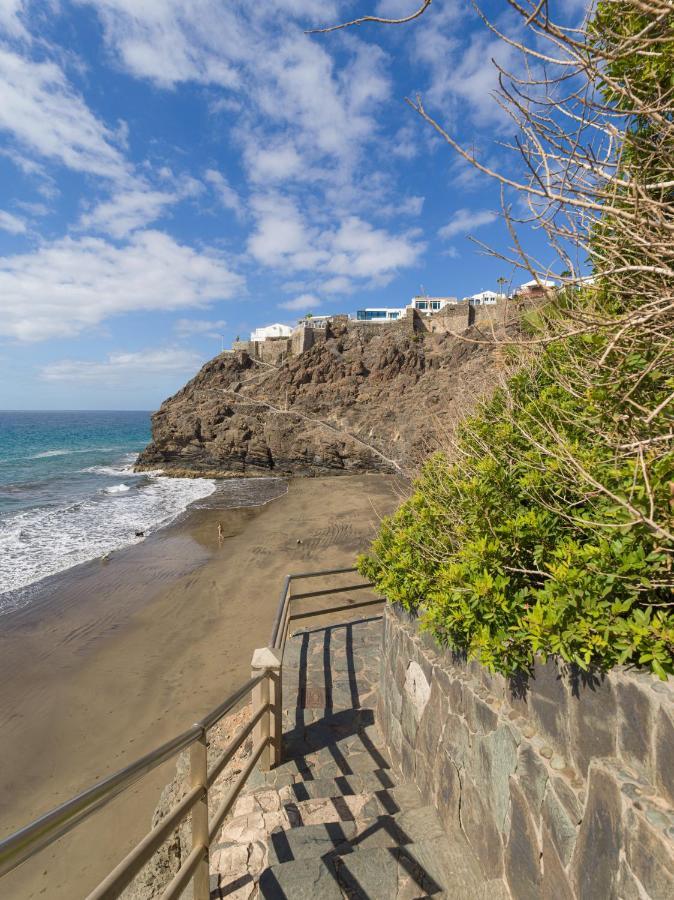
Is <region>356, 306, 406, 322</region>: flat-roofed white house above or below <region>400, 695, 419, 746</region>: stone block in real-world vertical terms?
above

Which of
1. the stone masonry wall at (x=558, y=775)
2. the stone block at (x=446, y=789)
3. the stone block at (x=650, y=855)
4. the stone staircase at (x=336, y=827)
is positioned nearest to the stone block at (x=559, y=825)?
the stone masonry wall at (x=558, y=775)

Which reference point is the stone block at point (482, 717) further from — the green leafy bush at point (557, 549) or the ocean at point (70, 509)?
the ocean at point (70, 509)

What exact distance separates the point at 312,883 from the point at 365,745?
243 centimetres

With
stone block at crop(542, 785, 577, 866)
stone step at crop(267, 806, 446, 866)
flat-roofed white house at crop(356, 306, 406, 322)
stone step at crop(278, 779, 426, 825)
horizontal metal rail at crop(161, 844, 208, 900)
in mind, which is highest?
flat-roofed white house at crop(356, 306, 406, 322)

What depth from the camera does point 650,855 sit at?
1.65m

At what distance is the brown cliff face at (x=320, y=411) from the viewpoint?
3409cm

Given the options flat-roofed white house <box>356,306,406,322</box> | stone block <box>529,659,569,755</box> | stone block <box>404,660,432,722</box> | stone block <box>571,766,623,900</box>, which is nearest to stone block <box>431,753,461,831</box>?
stone block <box>404,660,432,722</box>

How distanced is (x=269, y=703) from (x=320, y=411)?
113 feet

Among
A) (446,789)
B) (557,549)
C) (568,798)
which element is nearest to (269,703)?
(446,789)

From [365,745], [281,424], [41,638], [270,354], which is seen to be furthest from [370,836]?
[270,354]

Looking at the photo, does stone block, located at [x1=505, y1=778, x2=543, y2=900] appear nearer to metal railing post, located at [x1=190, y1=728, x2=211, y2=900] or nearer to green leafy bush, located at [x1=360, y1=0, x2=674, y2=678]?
green leafy bush, located at [x1=360, y1=0, x2=674, y2=678]

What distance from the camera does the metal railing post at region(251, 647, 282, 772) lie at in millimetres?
4000

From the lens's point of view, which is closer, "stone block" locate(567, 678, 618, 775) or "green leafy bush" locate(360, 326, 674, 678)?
"stone block" locate(567, 678, 618, 775)

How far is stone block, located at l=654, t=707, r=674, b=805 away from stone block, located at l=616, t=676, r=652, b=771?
A: 0.14 ft
